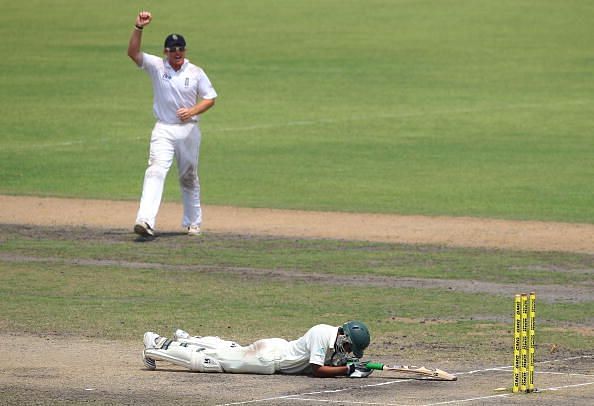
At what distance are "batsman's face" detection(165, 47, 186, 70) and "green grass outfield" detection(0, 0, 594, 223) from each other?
440 centimetres

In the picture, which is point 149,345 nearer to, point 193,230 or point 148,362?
point 148,362

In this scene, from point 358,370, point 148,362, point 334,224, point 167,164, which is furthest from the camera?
point 334,224

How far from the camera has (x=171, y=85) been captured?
20312mm

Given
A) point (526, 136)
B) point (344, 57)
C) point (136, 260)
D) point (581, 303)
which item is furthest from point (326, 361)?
point (344, 57)

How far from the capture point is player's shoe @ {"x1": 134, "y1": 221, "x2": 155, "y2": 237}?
786 inches

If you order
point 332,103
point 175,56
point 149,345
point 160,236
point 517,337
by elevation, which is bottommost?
point 149,345

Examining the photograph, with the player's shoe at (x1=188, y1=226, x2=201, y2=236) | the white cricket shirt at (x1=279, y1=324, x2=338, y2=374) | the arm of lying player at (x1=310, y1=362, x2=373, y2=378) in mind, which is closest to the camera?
the white cricket shirt at (x1=279, y1=324, x2=338, y2=374)

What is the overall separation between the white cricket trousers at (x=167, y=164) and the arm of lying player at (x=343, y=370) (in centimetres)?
786

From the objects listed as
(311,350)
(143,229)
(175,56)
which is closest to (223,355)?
(311,350)

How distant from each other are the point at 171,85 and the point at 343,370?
863cm

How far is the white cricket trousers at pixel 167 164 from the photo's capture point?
65.6ft

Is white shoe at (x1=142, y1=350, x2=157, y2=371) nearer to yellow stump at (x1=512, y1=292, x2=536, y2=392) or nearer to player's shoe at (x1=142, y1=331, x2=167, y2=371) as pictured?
player's shoe at (x1=142, y1=331, x2=167, y2=371)

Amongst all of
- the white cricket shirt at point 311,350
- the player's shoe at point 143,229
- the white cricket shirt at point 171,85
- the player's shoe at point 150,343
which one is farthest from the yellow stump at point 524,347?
the white cricket shirt at point 171,85

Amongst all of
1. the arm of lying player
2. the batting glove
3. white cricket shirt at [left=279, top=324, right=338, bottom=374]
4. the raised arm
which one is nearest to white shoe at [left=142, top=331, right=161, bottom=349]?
white cricket shirt at [left=279, top=324, right=338, bottom=374]
